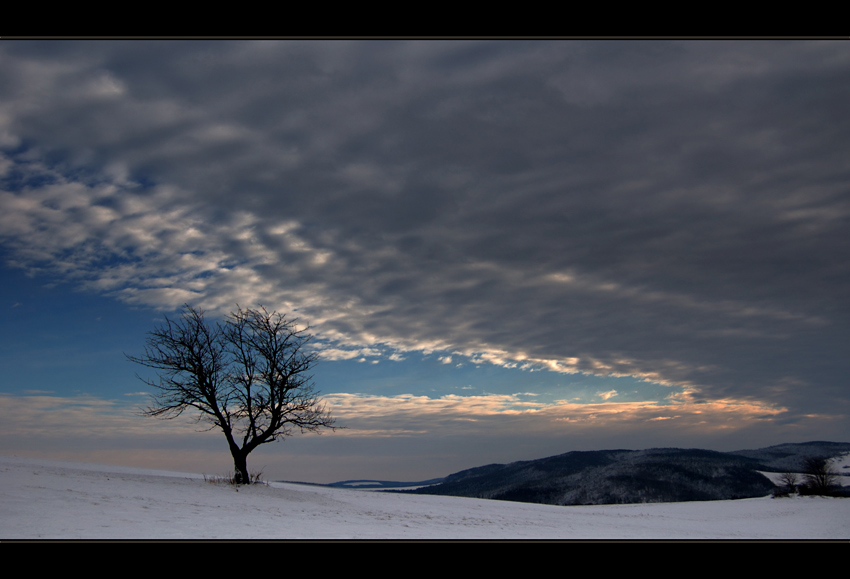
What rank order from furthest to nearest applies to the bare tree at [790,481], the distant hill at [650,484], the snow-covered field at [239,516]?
the distant hill at [650,484]
the bare tree at [790,481]
the snow-covered field at [239,516]

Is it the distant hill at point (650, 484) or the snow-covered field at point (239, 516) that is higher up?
the snow-covered field at point (239, 516)

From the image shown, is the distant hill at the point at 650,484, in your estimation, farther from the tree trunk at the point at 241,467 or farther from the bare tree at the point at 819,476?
the tree trunk at the point at 241,467

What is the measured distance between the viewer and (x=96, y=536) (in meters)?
12.5

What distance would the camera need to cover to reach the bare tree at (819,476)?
5947cm

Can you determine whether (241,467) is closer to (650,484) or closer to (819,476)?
(819,476)

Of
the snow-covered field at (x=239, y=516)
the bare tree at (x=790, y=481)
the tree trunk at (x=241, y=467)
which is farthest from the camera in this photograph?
the bare tree at (x=790, y=481)

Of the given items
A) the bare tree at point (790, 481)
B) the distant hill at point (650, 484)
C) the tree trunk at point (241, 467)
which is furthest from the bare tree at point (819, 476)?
the distant hill at point (650, 484)

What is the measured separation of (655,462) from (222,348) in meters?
209

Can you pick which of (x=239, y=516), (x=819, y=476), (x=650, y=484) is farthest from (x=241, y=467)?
(x=650, y=484)

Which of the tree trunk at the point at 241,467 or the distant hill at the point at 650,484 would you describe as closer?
the tree trunk at the point at 241,467

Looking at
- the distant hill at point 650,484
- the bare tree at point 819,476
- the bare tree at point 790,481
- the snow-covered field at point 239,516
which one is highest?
the snow-covered field at point 239,516

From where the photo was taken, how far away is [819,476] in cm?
6025

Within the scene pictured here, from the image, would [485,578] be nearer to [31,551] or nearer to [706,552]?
[706,552]

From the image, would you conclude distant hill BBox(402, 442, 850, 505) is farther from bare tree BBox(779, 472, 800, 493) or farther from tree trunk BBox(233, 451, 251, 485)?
tree trunk BBox(233, 451, 251, 485)
